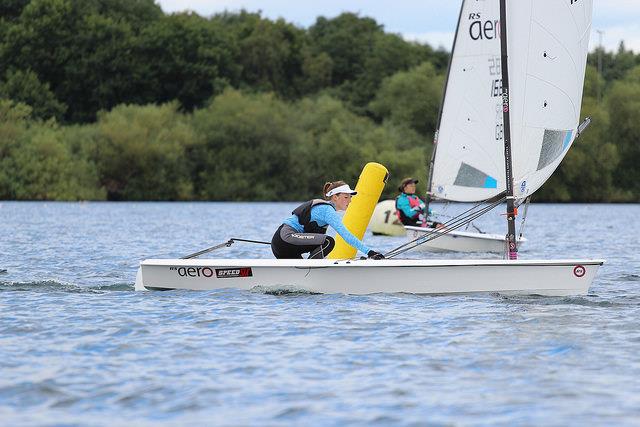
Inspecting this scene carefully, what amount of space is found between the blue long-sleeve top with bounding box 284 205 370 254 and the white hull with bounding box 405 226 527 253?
10.3 meters

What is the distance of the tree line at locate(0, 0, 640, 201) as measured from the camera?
72.6m

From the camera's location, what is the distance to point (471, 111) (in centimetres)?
2605

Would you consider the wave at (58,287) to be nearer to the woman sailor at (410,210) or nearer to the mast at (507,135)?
the mast at (507,135)

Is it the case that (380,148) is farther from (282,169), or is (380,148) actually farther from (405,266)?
(405,266)

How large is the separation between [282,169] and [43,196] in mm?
15037

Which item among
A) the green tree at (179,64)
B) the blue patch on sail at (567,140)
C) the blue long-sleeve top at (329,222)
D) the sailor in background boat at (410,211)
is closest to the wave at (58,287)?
the blue long-sleeve top at (329,222)

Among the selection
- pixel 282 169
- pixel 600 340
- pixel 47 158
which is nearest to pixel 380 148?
pixel 282 169

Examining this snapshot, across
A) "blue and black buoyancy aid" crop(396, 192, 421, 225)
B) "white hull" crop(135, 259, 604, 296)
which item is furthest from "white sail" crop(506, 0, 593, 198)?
"blue and black buoyancy aid" crop(396, 192, 421, 225)

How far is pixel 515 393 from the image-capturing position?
9.02m

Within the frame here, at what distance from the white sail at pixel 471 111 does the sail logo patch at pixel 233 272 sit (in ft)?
35.5

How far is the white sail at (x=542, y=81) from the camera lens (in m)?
15.8

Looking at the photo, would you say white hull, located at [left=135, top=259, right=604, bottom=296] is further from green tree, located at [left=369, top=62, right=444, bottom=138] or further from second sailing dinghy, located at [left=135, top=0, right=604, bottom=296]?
green tree, located at [left=369, top=62, right=444, bottom=138]

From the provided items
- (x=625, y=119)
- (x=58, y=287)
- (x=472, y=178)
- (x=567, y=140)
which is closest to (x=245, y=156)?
(x=625, y=119)

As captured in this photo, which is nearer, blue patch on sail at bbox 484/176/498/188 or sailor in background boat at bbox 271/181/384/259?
sailor in background boat at bbox 271/181/384/259
